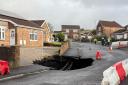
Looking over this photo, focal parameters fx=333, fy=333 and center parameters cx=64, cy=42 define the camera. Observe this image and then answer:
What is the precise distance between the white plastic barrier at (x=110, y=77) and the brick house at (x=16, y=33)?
3091 centimetres

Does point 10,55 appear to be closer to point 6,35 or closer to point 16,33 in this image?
point 6,35

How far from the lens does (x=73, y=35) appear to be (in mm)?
184500

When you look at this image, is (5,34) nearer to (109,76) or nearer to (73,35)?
(109,76)

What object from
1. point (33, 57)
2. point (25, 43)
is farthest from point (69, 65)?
point (25, 43)

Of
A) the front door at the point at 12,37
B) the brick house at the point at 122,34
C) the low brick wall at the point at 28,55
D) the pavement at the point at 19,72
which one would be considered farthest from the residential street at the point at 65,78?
the brick house at the point at 122,34

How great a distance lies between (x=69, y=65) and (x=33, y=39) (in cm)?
1957

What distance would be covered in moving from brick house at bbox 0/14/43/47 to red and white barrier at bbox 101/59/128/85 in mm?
28562

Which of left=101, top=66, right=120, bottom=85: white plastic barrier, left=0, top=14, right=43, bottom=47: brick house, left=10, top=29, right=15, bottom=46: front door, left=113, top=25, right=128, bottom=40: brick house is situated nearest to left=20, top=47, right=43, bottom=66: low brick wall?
left=0, top=14, right=43, bottom=47: brick house

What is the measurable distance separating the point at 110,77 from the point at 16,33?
1387 inches

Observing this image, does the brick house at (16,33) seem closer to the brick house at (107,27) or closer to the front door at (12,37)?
the front door at (12,37)

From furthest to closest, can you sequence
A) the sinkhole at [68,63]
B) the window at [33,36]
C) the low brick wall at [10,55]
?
the window at [33,36] → the sinkhole at [68,63] → the low brick wall at [10,55]

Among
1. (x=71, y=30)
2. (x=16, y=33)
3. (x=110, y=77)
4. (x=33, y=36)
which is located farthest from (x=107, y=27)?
(x=110, y=77)

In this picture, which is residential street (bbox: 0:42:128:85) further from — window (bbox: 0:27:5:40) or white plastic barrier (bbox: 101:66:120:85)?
window (bbox: 0:27:5:40)

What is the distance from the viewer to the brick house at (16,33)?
45469 millimetres
